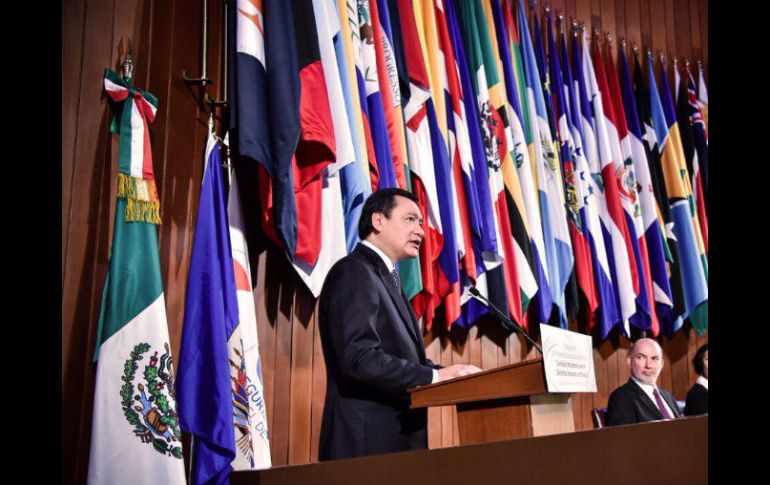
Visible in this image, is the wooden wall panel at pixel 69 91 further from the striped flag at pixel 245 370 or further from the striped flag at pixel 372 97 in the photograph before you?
the striped flag at pixel 372 97

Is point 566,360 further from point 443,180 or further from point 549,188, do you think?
point 549,188

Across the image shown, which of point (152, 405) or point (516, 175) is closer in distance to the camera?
point (152, 405)

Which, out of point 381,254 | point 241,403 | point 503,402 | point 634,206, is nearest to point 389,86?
point 381,254

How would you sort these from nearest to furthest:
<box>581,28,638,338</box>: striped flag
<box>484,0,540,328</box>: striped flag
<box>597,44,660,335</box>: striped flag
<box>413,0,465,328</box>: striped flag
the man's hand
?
the man's hand → <box>413,0,465,328</box>: striped flag → <box>484,0,540,328</box>: striped flag → <box>581,28,638,338</box>: striped flag → <box>597,44,660,335</box>: striped flag

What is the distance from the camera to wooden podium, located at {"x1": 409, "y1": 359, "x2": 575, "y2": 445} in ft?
6.37

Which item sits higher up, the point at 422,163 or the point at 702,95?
the point at 702,95

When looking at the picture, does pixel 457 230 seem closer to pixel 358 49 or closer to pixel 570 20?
pixel 358 49

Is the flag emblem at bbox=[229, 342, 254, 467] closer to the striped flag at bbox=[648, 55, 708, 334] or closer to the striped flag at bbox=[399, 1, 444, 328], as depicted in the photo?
the striped flag at bbox=[399, 1, 444, 328]

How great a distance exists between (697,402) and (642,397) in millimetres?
464

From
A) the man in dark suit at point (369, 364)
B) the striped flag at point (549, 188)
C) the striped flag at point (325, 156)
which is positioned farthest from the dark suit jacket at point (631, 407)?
the man in dark suit at point (369, 364)

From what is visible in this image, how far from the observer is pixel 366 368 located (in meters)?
2.27

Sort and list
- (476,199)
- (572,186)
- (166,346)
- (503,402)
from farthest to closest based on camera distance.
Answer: (572,186)
(476,199)
(166,346)
(503,402)

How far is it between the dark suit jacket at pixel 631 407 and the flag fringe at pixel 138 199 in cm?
240

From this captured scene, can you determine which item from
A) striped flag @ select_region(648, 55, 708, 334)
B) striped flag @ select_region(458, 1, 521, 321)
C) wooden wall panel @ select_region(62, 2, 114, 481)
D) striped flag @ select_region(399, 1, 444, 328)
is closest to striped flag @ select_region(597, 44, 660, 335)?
striped flag @ select_region(648, 55, 708, 334)
